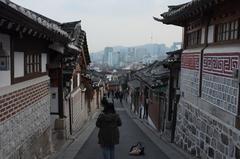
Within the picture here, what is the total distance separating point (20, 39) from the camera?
9.41 m

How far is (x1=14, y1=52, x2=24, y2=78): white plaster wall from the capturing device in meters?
9.14

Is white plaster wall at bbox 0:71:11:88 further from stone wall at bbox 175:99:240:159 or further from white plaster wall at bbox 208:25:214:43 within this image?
white plaster wall at bbox 208:25:214:43

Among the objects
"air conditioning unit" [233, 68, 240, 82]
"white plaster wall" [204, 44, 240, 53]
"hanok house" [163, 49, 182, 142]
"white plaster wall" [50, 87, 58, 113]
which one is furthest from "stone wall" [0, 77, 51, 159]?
"hanok house" [163, 49, 182, 142]

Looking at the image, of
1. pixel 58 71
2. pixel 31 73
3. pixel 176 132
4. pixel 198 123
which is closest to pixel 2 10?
pixel 31 73

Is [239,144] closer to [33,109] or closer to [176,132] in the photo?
[33,109]

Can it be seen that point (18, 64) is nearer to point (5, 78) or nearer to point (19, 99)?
point (19, 99)

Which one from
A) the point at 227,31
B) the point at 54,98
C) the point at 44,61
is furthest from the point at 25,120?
the point at 54,98

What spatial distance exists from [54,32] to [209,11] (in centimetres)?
493

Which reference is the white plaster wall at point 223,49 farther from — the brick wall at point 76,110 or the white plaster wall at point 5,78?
the brick wall at point 76,110

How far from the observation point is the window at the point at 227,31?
10.0m

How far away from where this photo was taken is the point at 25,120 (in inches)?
385

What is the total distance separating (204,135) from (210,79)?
1.73m

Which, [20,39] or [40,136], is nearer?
[20,39]

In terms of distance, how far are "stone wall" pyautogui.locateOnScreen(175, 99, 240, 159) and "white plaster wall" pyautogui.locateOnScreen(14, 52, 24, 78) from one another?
5.18 m
